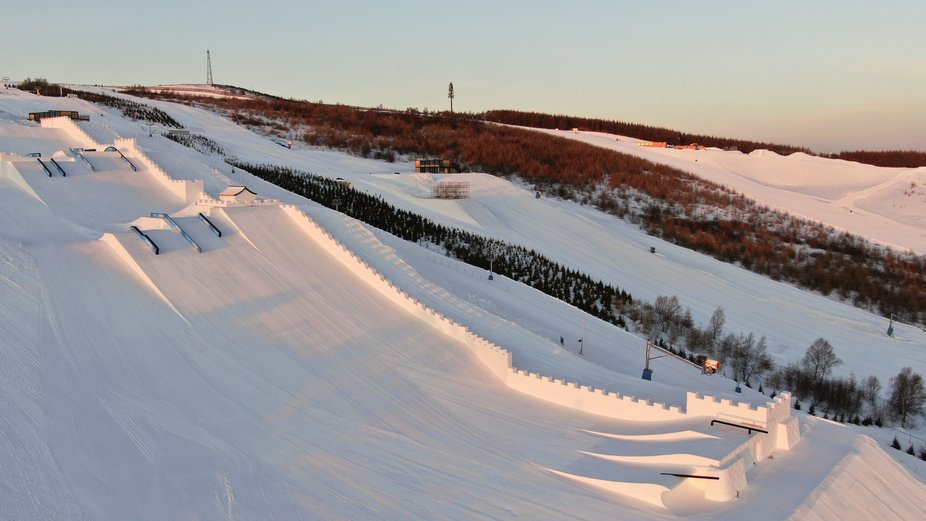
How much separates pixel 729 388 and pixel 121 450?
1682 centimetres

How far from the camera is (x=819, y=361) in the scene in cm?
2555

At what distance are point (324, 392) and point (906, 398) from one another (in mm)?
19128

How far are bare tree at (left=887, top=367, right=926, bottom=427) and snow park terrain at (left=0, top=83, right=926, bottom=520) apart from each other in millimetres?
2585

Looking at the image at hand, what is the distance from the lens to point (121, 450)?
1155 centimetres

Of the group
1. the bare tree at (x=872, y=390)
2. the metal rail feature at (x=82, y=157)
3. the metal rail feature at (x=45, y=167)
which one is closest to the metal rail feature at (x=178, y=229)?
the metal rail feature at (x=45, y=167)

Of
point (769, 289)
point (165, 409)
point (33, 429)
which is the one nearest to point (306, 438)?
point (165, 409)

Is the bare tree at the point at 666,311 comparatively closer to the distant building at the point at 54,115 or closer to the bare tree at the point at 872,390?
the bare tree at the point at 872,390

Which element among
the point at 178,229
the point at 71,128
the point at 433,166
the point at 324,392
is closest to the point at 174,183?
the point at 178,229

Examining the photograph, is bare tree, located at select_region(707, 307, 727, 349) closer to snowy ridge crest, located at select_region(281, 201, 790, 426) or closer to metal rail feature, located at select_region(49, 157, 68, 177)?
snowy ridge crest, located at select_region(281, 201, 790, 426)

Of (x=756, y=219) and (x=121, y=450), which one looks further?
(x=756, y=219)

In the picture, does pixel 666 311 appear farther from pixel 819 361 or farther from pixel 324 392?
pixel 324 392

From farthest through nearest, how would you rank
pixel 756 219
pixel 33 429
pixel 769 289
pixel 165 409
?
pixel 756 219, pixel 769 289, pixel 165 409, pixel 33 429

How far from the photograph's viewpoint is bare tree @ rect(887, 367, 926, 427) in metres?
23.0

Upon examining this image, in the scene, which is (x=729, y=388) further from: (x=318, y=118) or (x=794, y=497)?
(x=318, y=118)
